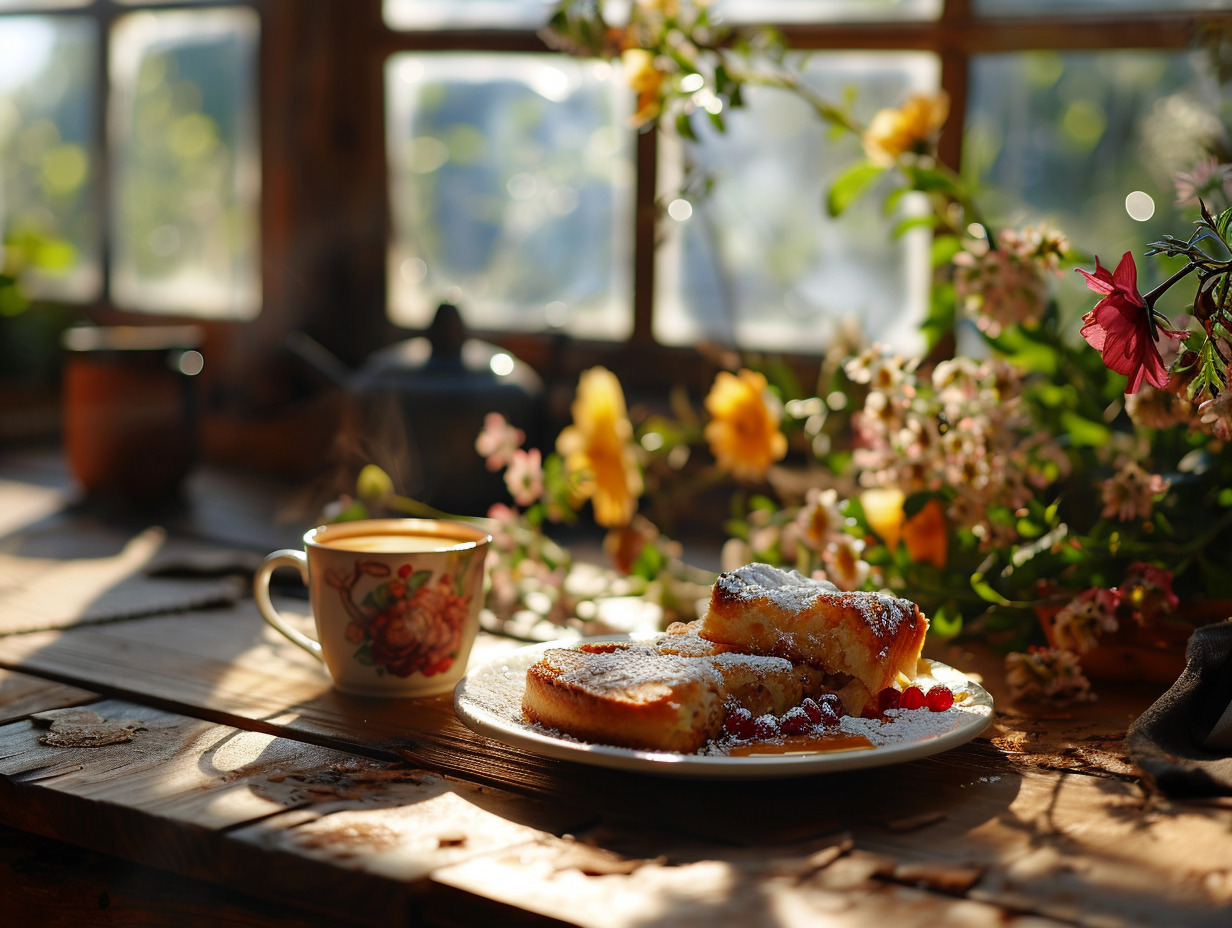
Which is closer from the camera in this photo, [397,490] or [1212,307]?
[1212,307]

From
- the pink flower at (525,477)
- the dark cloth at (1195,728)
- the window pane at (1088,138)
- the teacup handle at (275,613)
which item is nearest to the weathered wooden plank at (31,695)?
the teacup handle at (275,613)

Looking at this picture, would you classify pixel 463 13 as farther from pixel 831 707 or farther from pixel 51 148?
pixel 831 707

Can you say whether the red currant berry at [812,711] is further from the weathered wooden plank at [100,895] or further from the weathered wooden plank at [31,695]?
the weathered wooden plank at [31,695]

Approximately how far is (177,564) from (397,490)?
0.97ft

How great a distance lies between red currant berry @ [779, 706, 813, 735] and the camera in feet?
2.54

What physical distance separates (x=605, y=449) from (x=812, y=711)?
621mm

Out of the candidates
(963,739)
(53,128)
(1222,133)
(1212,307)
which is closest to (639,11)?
(1212,307)

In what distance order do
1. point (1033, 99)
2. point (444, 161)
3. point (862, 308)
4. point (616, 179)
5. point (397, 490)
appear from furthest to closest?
point (444, 161) < point (616, 179) < point (862, 308) < point (1033, 99) < point (397, 490)

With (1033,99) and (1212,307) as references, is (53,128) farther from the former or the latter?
(1212,307)

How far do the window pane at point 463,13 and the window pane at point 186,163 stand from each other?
32 cm

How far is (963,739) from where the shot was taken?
743 millimetres

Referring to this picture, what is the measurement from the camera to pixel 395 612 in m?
0.90

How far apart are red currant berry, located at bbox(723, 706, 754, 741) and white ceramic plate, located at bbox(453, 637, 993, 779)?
0.13 feet

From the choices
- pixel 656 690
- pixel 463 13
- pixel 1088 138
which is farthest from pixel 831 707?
pixel 463 13
